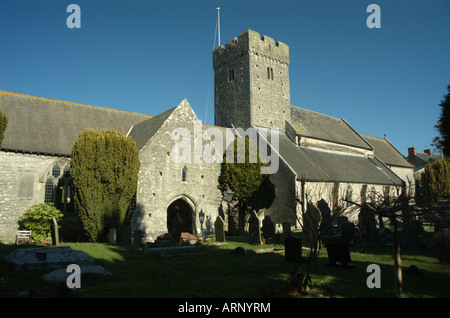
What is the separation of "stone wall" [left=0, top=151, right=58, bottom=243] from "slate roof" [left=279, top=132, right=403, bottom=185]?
1798 centimetres

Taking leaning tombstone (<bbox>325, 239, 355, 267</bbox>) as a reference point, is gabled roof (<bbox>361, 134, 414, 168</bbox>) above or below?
above

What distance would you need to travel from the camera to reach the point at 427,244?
49.1ft

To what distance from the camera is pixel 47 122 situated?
20.6 m

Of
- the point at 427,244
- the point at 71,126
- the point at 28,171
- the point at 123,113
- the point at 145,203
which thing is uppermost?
the point at 123,113

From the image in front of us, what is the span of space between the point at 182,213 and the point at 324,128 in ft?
72.2

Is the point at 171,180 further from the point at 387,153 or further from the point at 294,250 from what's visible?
the point at 387,153

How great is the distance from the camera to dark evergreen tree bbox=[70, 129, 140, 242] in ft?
54.6

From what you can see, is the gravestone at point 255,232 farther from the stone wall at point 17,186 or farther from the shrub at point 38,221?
the stone wall at point 17,186

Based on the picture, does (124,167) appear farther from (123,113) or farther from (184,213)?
(123,113)

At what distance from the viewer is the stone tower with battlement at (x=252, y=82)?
31594 millimetres

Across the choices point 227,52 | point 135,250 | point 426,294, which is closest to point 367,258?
point 426,294

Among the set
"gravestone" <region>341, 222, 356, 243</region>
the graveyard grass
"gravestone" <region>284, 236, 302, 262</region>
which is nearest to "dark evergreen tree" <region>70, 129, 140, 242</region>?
the graveyard grass

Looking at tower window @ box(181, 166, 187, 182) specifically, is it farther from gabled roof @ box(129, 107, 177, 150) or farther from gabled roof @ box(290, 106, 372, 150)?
gabled roof @ box(290, 106, 372, 150)
